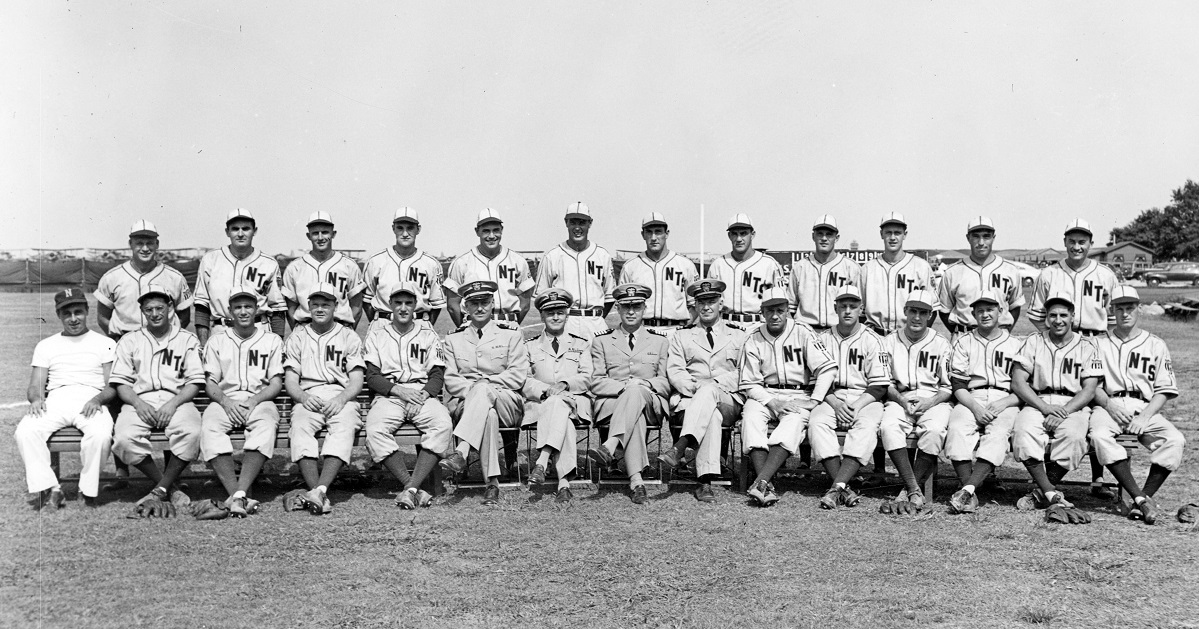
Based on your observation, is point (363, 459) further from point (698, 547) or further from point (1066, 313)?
point (1066, 313)

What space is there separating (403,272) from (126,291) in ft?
6.37

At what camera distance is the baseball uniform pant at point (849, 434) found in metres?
5.88

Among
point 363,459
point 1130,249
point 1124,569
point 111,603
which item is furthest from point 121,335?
point 1130,249

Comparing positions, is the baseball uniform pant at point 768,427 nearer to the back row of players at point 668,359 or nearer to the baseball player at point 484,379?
the back row of players at point 668,359

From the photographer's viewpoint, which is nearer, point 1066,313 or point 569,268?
point 1066,313

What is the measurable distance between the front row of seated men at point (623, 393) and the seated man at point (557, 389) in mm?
16

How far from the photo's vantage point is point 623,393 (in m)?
6.13

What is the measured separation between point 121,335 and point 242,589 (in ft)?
10.7

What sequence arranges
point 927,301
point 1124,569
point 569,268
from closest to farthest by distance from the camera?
point 1124,569 → point 927,301 → point 569,268

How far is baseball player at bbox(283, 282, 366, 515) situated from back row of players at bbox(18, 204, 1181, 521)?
0.05 ft

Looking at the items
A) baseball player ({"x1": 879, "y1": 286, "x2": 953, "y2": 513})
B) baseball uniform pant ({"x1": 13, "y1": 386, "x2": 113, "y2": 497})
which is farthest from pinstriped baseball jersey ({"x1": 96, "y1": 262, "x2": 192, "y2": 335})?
baseball player ({"x1": 879, "y1": 286, "x2": 953, "y2": 513})

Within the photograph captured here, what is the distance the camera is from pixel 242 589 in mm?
4230

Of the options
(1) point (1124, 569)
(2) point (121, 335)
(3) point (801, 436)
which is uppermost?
(2) point (121, 335)

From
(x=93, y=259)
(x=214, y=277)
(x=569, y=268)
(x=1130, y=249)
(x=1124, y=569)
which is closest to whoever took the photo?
(x=1124, y=569)
